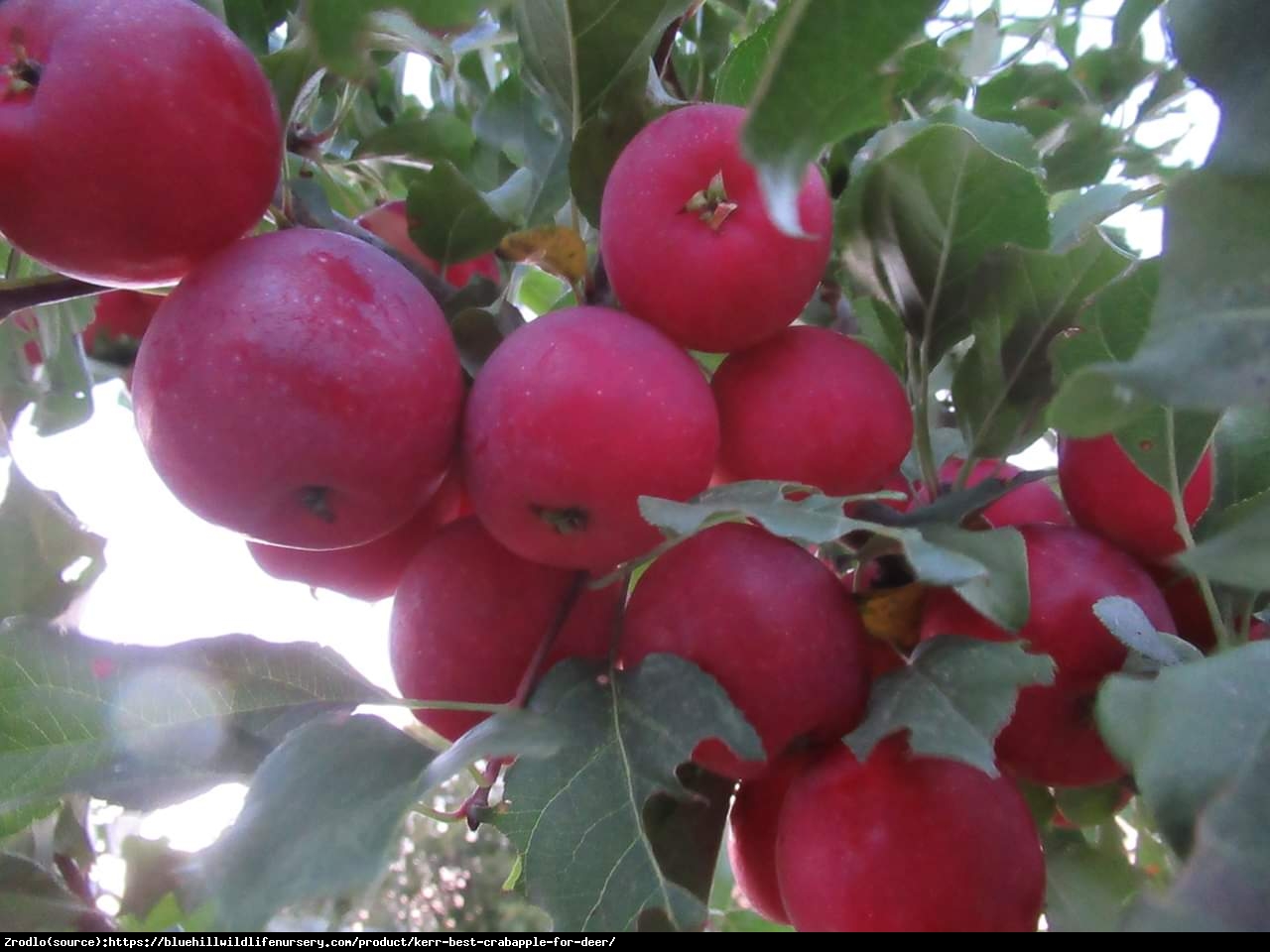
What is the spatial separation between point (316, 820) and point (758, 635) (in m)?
0.23

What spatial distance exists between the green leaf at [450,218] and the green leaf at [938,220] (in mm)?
234

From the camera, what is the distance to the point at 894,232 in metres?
0.64

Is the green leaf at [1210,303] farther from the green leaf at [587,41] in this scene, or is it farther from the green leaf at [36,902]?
the green leaf at [36,902]

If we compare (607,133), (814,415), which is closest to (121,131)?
(607,133)

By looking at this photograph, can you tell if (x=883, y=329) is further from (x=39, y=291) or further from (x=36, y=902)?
(x=36, y=902)

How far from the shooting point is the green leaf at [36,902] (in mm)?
692

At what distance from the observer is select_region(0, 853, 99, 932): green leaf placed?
692 millimetres

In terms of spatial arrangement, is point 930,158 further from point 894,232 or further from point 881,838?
point 881,838

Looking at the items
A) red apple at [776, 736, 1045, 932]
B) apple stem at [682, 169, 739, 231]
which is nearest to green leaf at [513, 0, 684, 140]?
apple stem at [682, 169, 739, 231]

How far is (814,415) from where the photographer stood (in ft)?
1.96

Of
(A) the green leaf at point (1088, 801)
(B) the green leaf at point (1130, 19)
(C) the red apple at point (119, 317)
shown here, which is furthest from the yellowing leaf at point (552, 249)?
(B) the green leaf at point (1130, 19)

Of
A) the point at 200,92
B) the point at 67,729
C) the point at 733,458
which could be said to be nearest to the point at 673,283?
the point at 733,458

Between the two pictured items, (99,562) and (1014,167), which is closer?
(1014,167)
